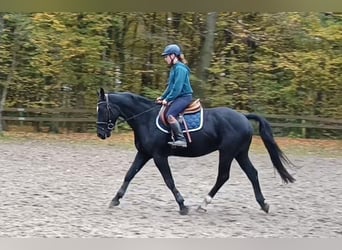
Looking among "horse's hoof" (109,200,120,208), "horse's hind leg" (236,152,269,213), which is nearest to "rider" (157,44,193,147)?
"horse's hind leg" (236,152,269,213)

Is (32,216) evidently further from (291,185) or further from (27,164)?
(291,185)

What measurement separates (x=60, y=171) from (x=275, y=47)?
1.39 metres

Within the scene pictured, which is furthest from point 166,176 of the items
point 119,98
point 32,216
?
point 32,216

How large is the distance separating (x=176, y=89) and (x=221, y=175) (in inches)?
21.3

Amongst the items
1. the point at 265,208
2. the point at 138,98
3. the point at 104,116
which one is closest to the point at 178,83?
the point at 138,98

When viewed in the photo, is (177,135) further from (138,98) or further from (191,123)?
(138,98)

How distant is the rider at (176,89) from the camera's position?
378cm

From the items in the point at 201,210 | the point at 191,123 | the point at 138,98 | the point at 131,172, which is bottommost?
the point at 201,210

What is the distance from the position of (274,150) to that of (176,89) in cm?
64

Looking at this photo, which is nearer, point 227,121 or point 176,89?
point 176,89

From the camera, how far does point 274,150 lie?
153 inches

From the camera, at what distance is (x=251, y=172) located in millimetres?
3895

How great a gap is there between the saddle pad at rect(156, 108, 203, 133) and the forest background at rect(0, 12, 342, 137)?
9 centimetres

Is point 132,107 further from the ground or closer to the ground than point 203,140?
further from the ground
